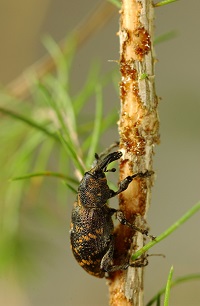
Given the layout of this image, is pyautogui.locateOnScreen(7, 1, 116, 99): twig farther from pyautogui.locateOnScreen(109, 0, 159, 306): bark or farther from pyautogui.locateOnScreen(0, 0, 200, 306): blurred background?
pyautogui.locateOnScreen(0, 0, 200, 306): blurred background

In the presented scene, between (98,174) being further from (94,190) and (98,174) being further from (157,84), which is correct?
(157,84)

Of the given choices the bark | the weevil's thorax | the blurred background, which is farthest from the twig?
the blurred background

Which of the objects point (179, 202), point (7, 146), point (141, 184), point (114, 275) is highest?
point (179, 202)

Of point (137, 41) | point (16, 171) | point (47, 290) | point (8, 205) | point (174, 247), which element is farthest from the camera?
point (47, 290)

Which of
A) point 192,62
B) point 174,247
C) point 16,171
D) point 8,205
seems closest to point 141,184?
point 16,171

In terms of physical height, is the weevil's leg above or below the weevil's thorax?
below

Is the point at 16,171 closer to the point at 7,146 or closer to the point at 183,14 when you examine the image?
the point at 7,146

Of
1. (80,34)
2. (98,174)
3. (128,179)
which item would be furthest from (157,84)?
(128,179)
